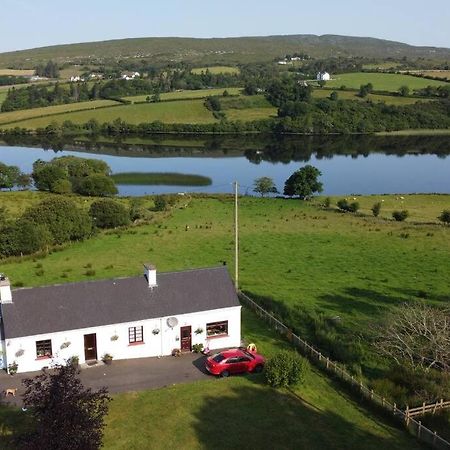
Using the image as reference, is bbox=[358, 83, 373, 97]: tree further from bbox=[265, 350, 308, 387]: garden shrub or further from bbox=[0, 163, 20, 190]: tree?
bbox=[265, 350, 308, 387]: garden shrub

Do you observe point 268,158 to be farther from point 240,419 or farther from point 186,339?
point 240,419

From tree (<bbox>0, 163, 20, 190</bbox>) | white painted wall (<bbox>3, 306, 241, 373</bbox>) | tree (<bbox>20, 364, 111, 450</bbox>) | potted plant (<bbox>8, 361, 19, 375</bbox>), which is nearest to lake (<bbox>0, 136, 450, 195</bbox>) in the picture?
tree (<bbox>0, 163, 20, 190</bbox>)

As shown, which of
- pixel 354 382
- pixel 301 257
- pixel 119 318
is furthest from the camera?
pixel 301 257

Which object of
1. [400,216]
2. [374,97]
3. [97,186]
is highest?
[374,97]

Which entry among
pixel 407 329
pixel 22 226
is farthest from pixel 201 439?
pixel 22 226

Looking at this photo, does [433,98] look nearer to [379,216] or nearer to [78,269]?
[379,216]

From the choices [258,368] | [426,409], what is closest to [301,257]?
[258,368]
